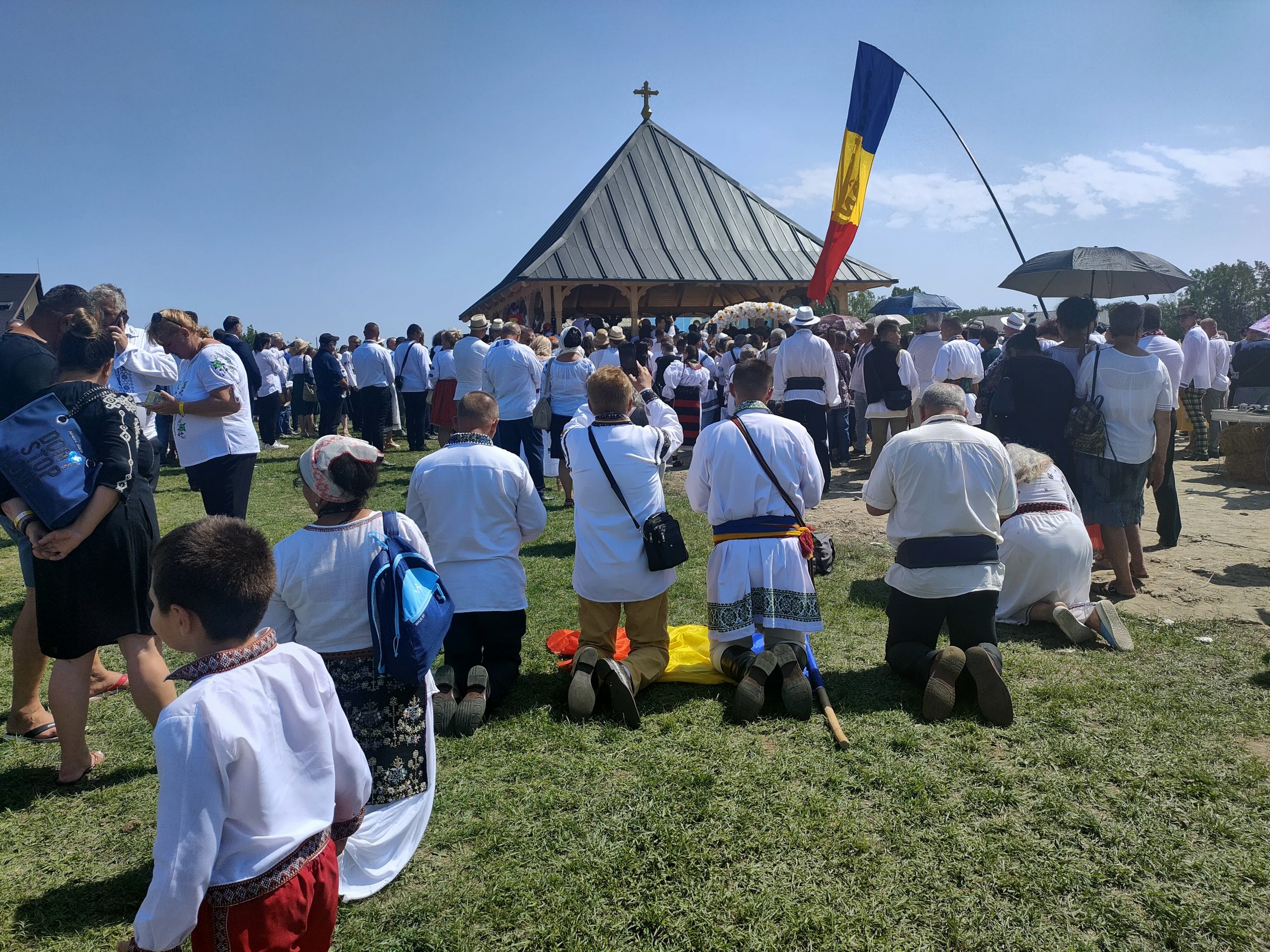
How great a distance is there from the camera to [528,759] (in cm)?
371

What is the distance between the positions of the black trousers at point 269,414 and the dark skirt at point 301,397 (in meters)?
0.76

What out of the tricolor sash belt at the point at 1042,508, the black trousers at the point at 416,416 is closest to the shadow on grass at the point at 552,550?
the tricolor sash belt at the point at 1042,508

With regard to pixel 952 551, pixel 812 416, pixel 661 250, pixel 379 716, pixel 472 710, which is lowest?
pixel 472 710

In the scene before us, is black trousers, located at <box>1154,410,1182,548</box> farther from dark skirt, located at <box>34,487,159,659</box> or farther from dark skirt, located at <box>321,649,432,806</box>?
dark skirt, located at <box>34,487,159,659</box>

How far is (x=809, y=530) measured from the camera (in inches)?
179

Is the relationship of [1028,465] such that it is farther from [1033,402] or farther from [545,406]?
[545,406]

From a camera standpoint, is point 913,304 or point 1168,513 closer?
point 1168,513

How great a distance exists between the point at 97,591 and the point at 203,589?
79.8 inches

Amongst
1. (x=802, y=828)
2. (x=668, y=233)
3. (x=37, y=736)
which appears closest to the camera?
(x=802, y=828)

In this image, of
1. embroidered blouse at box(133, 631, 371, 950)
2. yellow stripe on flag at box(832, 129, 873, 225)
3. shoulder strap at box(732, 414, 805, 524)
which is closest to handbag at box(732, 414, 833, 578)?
shoulder strap at box(732, 414, 805, 524)

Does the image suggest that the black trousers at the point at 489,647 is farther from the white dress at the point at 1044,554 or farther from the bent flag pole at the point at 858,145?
the bent flag pole at the point at 858,145

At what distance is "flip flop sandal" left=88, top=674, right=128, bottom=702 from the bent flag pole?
951 cm

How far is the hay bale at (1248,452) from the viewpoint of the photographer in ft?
34.3

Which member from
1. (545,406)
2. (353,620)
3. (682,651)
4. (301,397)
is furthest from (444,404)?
(353,620)
